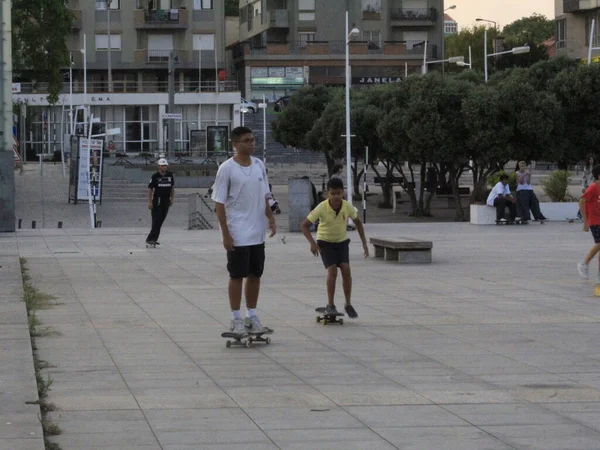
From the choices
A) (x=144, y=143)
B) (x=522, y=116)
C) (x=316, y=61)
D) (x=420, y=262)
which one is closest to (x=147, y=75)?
(x=144, y=143)

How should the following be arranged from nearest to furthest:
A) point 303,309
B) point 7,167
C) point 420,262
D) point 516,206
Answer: point 303,309, point 420,262, point 7,167, point 516,206

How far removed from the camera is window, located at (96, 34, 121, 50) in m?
83.8

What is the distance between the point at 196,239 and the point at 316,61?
63635 millimetres

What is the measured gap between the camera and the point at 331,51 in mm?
87875

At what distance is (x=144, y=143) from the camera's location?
82.6m

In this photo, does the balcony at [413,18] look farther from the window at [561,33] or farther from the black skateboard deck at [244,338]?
the black skateboard deck at [244,338]

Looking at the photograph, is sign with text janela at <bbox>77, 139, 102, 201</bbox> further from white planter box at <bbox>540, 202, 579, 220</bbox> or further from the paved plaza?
the paved plaza

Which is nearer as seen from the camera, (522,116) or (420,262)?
(420,262)

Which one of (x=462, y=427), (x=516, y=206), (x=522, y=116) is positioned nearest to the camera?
(x=462, y=427)

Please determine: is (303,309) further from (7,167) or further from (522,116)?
(522,116)

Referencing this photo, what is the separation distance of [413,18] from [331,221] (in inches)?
3166

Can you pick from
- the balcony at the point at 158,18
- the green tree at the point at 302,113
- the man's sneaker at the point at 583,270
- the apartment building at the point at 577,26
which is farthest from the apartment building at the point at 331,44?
the man's sneaker at the point at 583,270

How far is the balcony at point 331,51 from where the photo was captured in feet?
286

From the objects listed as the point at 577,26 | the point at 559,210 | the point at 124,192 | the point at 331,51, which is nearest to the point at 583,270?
the point at 559,210
